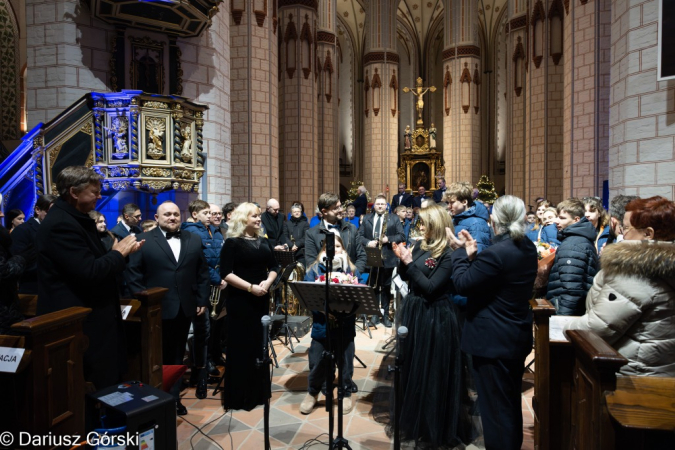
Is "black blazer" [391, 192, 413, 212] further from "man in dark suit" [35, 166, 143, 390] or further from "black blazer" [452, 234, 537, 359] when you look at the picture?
"man in dark suit" [35, 166, 143, 390]

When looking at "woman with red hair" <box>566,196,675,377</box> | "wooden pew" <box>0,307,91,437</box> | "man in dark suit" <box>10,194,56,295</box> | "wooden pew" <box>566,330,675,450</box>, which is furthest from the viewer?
"man in dark suit" <box>10,194,56,295</box>

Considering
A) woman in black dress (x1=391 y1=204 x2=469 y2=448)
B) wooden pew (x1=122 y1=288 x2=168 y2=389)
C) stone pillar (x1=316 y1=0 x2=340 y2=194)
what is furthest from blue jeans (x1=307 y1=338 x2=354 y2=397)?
stone pillar (x1=316 y1=0 x2=340 y2=194)

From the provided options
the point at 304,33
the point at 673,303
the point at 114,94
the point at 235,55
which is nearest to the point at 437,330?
the point at 673,303

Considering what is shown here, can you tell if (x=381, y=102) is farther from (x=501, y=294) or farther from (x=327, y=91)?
(x=501, y=294)

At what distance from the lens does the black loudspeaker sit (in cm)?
279

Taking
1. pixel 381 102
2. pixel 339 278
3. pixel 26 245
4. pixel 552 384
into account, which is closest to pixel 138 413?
pixel 339 278

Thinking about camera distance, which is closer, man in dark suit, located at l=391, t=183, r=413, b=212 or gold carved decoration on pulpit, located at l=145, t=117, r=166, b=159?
gold carved decoration on pulpit, located at l=145, t=117, r=166, b=159

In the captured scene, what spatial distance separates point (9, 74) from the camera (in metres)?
13.3

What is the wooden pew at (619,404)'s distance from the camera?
1.98m

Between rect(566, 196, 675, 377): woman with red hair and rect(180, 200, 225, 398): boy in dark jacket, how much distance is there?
3300mm

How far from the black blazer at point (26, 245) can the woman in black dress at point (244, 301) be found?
1.89 metres

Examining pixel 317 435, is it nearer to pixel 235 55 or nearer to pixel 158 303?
pixel 158 303

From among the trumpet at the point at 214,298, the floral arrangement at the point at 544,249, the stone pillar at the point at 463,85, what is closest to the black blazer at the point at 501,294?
the floral arrangement at the point at 544,249

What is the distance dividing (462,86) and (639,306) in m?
19.9
